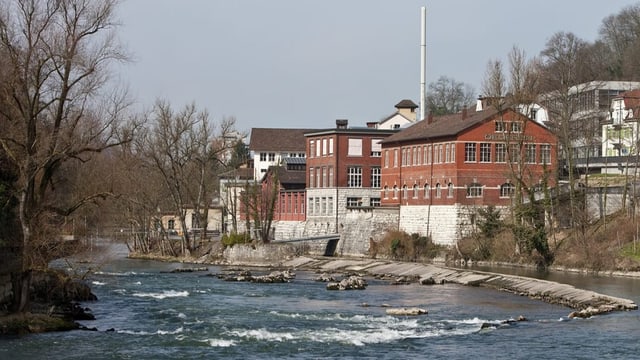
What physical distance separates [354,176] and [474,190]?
56.9 ft

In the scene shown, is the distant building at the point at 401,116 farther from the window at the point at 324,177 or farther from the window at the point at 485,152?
the window at the point at 485,152

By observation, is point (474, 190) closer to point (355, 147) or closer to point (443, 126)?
point (443, 126)

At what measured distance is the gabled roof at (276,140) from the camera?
138 meters

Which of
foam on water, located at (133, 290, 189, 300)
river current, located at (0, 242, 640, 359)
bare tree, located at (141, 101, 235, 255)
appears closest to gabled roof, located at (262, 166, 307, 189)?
bare tree, located at (141, 101, 235, 255)

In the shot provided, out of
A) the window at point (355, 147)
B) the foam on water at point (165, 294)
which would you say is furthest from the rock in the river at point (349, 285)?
the window at point (355, 147)

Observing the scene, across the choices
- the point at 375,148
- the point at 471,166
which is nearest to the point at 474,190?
the point at 471,166

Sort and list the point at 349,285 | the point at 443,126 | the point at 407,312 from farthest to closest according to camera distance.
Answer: the point at 443,126, the point at 349,285, the point at 407,312

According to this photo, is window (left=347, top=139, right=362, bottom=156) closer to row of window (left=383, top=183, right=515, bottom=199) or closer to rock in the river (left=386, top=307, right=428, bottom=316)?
row of window (left=383, top=183, right=515, bottom=199)

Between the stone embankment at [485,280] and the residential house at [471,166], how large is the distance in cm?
656

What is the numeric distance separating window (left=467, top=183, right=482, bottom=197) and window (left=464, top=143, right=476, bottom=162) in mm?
1862

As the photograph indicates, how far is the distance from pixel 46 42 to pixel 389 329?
52.8ft

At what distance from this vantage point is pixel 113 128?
40.0 m

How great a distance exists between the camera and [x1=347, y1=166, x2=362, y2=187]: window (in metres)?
91.5

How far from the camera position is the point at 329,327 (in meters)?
39.7
